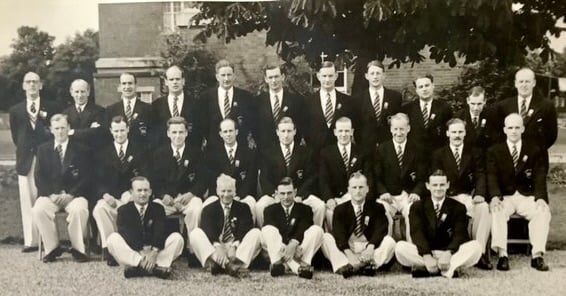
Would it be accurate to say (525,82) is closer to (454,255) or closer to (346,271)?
(454,255)

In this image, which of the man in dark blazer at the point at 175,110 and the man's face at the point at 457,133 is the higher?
the man in dark blazer at the point at 175,110

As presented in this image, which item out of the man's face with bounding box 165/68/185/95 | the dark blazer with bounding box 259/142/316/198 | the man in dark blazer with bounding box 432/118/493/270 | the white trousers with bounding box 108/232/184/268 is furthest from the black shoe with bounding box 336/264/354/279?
the man's face with bounding box 165/68/185/95

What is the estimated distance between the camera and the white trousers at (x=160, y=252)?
1.93m

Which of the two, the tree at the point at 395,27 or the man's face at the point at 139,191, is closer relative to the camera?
the tree at the point at 395,27

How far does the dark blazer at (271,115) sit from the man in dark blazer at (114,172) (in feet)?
1.13

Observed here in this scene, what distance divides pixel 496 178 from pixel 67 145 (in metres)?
1.22

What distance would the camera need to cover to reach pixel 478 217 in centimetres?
193

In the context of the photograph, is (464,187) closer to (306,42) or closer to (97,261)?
(306,42)

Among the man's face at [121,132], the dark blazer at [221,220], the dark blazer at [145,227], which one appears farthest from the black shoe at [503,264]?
the man's face at [121,132]

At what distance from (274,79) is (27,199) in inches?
31.0

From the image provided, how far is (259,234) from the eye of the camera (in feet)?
6.35

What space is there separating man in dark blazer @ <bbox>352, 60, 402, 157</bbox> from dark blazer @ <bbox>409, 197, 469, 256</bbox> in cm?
22

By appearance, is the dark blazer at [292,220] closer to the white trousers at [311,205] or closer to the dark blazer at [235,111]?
the white trousers at [311,205]

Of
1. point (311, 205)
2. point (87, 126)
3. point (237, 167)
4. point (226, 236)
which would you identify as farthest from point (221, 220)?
point (87, 126)
